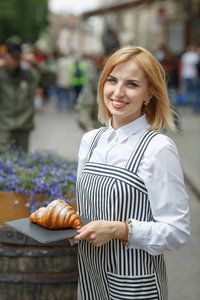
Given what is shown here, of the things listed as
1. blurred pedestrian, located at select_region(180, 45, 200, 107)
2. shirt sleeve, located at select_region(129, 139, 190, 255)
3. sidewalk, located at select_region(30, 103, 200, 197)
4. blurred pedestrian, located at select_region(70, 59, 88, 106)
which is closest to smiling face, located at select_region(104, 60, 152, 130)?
shirt sleeve, located at select_region(129, 139, 190, 255)

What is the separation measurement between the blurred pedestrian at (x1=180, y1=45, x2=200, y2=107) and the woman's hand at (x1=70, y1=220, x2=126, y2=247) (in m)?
14.8

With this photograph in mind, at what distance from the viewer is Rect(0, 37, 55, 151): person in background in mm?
5684

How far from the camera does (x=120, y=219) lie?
2.13 m

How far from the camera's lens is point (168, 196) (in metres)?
2.05

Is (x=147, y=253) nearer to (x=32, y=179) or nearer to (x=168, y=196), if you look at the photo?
(x=168, y=196)

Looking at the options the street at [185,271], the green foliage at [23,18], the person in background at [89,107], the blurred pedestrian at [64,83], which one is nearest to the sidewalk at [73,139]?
the blurred pedestrian at [64,83]

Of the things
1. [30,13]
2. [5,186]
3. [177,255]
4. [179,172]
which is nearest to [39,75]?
[177,255]

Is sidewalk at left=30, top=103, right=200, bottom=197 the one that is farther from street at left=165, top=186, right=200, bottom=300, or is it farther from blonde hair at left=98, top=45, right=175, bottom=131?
blonde hair at left=98, top=45, right=175, bottom=131

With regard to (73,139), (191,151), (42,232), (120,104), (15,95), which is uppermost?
(120,104)

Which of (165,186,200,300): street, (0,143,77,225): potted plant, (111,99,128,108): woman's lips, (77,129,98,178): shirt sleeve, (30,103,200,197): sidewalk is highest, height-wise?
(111,99,128,108): woman's lips

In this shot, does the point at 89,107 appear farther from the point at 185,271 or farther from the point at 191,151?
the point at 191,151

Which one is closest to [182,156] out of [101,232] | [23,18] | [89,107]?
[89,107]

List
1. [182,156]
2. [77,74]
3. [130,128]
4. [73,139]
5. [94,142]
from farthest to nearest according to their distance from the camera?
[77,74] < [73,139] < [182,156] < [94,142] < [130,128]

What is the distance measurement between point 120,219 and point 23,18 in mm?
41356
